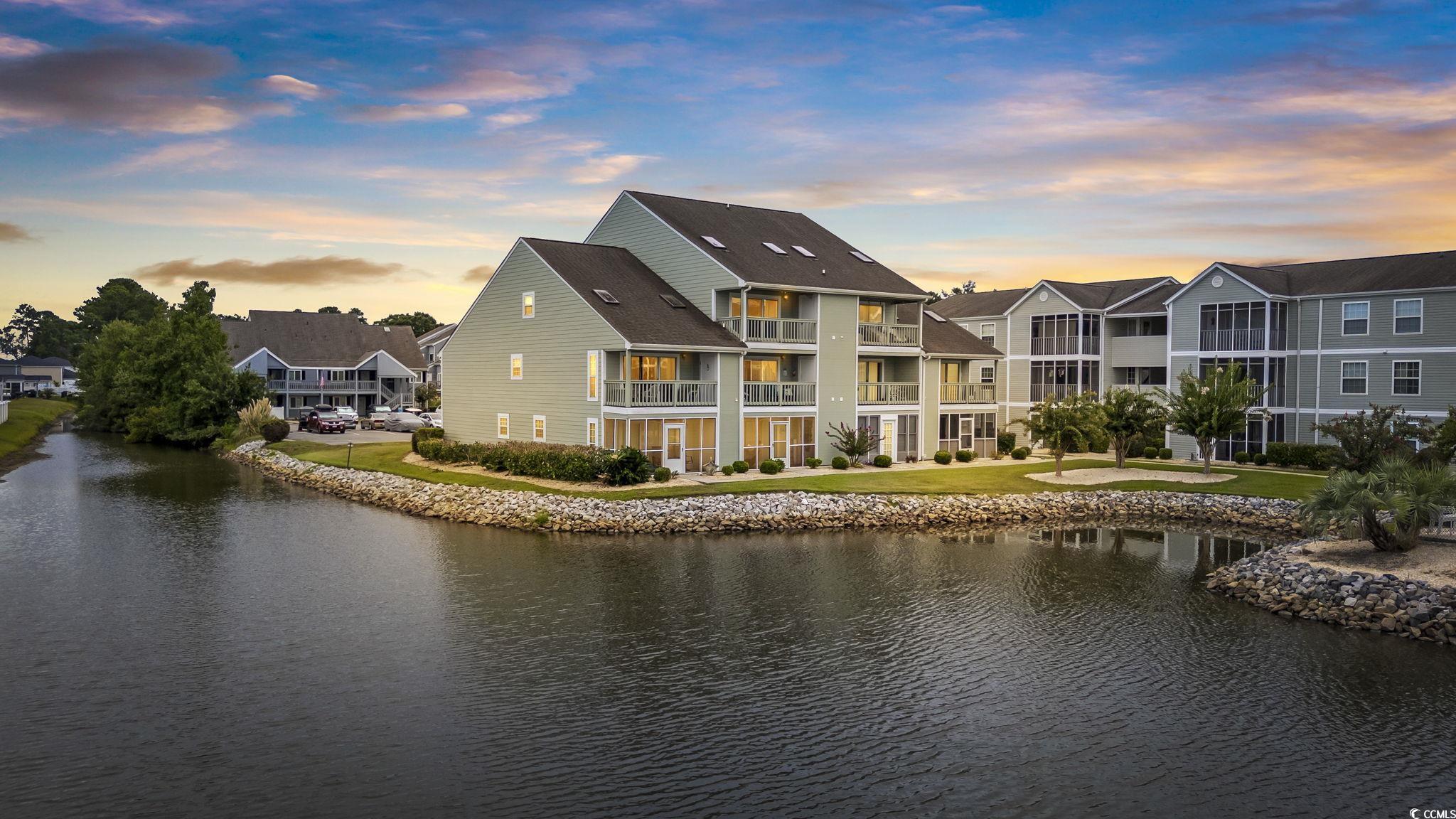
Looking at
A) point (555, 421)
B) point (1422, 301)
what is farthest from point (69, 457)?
point (1422, 301)

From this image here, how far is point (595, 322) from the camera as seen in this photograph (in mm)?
39750

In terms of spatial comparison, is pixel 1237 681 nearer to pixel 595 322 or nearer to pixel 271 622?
pixel 271 622

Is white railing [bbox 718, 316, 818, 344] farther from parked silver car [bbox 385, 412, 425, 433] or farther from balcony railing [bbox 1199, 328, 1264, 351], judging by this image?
parked silver car [bbox 385, 412, 425, 433]

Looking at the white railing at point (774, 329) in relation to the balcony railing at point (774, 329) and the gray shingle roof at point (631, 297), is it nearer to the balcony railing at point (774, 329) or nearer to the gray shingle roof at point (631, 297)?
the balcony railing at point (774, 329)

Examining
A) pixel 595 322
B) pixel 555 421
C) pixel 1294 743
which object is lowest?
pixel 1294 743

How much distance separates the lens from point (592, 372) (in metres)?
40.1

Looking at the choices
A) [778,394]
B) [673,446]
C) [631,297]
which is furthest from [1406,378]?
[631,297]

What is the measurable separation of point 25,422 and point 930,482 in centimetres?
7556

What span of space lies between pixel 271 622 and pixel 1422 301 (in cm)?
4762

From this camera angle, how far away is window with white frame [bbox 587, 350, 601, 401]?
3975cm

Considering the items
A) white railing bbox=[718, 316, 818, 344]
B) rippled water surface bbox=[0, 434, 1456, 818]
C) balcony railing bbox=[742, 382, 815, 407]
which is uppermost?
white railing bbox=[718, 316, 818, 344]

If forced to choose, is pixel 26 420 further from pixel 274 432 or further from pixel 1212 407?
pixel 1212 407

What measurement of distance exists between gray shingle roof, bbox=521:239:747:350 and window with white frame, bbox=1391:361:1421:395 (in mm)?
29745

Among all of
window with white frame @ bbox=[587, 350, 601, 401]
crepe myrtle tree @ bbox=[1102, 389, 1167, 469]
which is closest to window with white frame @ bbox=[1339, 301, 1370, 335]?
crepe myrtle tree @ bbox=[1102, 389, 1167, 469]
